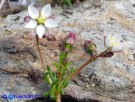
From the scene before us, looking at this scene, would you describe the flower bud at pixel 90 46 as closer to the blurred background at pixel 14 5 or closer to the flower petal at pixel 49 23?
the flower petal at pixel 49 23

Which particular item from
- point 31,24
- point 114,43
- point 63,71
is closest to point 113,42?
point 114,43

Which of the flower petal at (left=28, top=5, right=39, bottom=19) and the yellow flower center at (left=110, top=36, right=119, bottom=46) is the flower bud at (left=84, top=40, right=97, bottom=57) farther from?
the flower petal at (left=28, top=5, right=39, bottom=19)

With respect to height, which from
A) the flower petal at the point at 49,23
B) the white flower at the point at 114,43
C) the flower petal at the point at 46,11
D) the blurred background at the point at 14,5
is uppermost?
the flower petal at the point at 46,11

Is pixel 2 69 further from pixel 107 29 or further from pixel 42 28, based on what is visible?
pixel 107 29

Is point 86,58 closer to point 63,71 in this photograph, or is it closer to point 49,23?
A: point 63,71

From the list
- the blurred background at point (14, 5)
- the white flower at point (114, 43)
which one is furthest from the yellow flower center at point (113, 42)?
the blurred background at point (14, 5)

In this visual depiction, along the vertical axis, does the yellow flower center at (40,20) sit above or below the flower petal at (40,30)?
above
